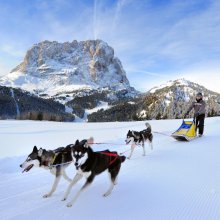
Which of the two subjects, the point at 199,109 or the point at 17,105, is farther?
the point at 17,105

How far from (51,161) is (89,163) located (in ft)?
3.01

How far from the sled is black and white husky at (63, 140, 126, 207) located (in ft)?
22.1

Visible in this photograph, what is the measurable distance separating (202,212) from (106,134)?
10528 mm

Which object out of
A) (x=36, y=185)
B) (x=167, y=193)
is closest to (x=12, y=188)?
(x=36, y=185)

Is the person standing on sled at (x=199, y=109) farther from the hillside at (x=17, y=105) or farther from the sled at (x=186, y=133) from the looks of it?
the hillside at (x=17, y=105)

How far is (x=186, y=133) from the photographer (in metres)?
11.8

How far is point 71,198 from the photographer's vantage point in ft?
16.4

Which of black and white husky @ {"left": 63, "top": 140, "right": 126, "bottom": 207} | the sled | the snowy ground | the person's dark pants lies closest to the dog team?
black and white husky @ {"left": 63, "top": 140, "right": 126, "bottom": 207}

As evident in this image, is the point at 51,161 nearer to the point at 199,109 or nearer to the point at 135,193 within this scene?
the point at 135,193

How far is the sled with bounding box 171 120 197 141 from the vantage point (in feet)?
38.5

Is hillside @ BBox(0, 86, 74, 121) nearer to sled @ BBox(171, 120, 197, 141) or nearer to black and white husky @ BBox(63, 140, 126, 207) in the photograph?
sled @ BBox(171, 120, 197, 141)

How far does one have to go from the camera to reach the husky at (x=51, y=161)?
5.09 meters

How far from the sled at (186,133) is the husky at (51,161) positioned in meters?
7.29

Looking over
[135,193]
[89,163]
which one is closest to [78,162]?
[89,163]
